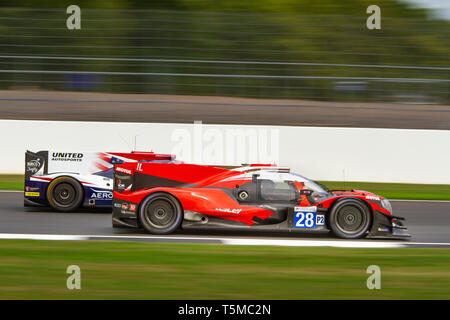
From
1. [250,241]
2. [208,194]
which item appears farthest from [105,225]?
[250,241]

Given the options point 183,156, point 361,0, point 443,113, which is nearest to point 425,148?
point 443,113

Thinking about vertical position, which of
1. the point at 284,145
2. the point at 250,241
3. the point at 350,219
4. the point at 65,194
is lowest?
the point at 250,241

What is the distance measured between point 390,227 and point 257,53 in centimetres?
891

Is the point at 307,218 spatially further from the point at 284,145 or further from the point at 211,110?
the point at 211,110

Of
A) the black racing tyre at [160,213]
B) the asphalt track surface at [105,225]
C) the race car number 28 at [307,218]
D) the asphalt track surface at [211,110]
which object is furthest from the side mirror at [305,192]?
the asphalt track surface at [211,110]

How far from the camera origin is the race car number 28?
875 centimetres

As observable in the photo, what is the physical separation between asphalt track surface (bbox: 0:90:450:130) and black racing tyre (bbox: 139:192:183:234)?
7.68 m

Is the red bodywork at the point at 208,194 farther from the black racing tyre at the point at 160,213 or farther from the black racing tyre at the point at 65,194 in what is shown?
the black racing tyre at the point at 65,194

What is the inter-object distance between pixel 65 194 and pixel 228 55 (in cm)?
726

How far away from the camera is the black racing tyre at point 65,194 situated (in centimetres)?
1088

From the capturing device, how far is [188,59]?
55.0ft

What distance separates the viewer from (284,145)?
50.1 ft

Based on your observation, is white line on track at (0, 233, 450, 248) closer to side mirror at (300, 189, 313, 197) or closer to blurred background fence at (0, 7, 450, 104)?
side mirror at (300, 189, 313, 197)

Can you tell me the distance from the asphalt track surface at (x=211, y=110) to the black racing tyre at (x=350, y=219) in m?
7.58
